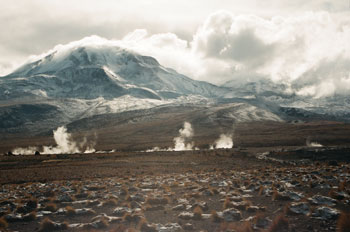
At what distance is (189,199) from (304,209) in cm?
729

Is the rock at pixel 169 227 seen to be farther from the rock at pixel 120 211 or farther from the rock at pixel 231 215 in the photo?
the rock at pixel 120 211

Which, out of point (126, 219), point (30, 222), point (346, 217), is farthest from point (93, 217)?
point (346, 217)

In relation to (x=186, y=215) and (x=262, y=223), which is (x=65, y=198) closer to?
(x=186, y=215)

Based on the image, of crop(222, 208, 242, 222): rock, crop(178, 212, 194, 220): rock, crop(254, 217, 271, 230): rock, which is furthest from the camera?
crop(178, 212, 194, 220): rock

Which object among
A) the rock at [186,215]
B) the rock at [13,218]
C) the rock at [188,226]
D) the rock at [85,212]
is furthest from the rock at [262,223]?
the rock at [13,218]

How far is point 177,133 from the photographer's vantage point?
190750 millimetres

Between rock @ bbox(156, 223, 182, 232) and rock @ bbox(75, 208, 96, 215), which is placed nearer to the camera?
rock @ bbox(156, 223, 182, 232)

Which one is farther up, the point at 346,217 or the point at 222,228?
the point at 346,217

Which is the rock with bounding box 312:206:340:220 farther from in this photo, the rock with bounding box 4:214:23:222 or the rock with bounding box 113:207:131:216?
the rock with bounding box 4:214:23:222

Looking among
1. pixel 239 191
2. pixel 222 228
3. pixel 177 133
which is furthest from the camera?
pixel 177 133

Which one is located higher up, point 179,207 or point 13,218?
point 179,207

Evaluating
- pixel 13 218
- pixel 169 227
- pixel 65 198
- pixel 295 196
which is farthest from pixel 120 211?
pixel 295 196

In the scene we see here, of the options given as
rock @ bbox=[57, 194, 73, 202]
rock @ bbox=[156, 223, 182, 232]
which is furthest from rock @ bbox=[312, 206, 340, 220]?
rock @ bbox=[57, 194, 73, 202]

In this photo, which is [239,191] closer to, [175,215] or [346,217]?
[175,215]
